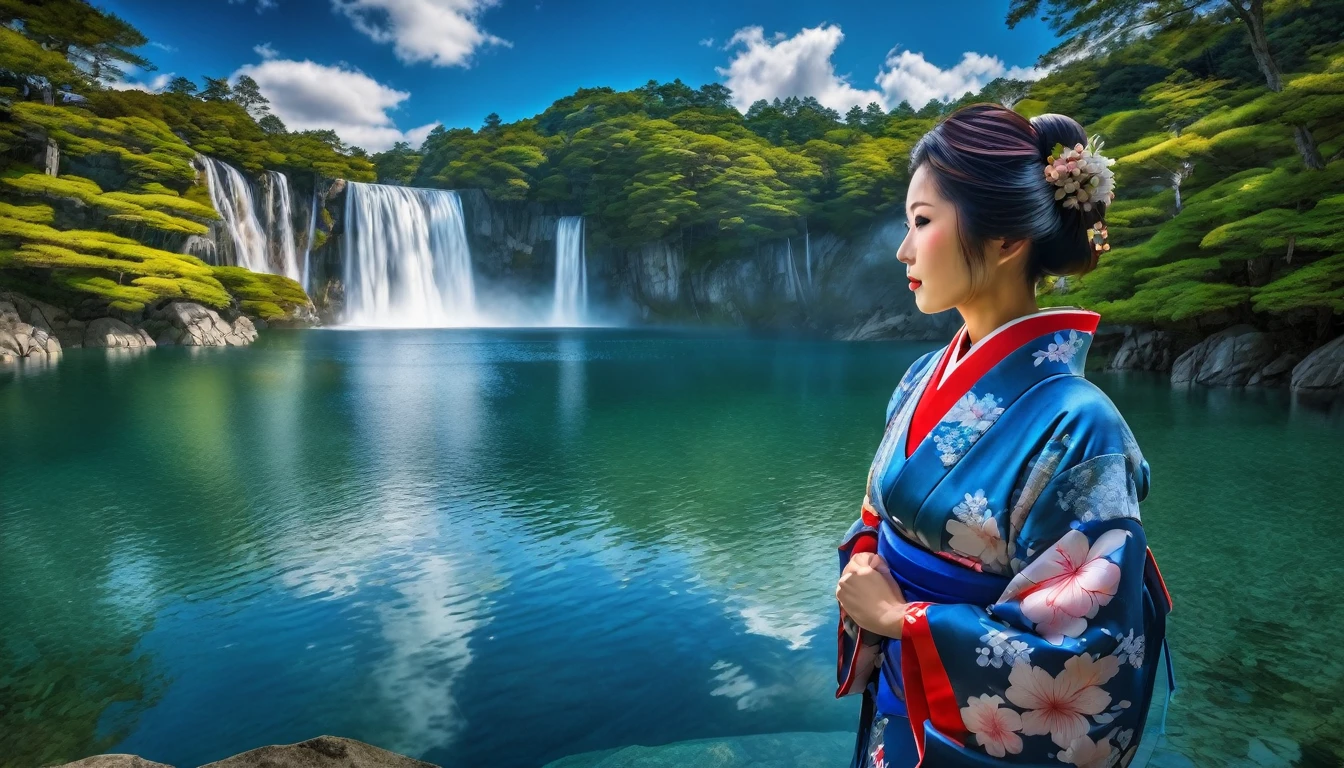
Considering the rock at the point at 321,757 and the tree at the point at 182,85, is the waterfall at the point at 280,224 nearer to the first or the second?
the tree at the point at 182,85

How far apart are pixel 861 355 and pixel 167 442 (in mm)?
17991

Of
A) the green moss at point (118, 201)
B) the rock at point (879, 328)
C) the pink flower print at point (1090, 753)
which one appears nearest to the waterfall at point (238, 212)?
the green moss at point (118, 201)

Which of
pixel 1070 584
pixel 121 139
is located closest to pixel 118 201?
pixel 121 139

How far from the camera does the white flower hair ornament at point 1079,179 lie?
1248 mm

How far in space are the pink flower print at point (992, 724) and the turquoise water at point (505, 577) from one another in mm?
2278

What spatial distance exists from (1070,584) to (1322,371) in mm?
15971

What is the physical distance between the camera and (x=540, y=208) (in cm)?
4022

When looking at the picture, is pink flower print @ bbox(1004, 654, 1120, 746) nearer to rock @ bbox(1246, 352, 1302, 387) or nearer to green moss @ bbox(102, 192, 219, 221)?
rock @ bbox(1246, 352, 1302, 387)

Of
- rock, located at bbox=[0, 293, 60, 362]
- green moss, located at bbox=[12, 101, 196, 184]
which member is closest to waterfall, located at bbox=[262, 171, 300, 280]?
green moss, located at bbox=[12, 101, 196, 184]

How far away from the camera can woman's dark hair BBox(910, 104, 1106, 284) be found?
1270 millimetres

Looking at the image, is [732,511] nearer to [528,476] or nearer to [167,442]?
[528,476]

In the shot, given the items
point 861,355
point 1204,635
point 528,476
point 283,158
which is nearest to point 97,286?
point 283,158

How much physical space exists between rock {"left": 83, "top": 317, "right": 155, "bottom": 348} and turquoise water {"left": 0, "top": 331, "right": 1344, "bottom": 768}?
12.1 metres

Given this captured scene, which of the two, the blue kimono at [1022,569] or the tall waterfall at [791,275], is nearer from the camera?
the blue kimono at [1022,569]
